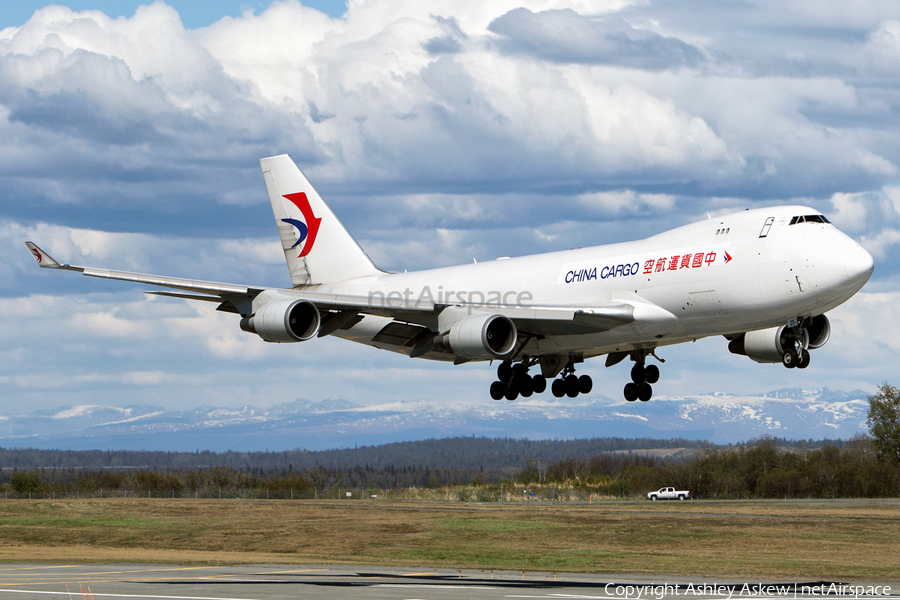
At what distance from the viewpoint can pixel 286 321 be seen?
47.1 m

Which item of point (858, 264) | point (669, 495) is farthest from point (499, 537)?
point (669, 495)

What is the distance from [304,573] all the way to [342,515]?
57.6 meters

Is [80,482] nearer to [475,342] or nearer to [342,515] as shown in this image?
[342,515]

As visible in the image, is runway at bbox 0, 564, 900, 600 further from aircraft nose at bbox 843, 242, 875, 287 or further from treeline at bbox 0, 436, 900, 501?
treeline at bbox 0, 436, 900, 501

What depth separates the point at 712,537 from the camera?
77.6m

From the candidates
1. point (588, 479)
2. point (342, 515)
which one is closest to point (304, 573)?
point (342, 515)

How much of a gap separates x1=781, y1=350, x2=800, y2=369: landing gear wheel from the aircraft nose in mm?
4097

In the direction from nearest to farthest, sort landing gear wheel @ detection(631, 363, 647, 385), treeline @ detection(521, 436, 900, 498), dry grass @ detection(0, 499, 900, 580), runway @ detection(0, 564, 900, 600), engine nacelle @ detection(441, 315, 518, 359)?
runway @ detection(0, 564, 900, 600) → engine nacelle @ detection(441, 315, 518, 359) → landing gear wheel @ detection(631, 363, 647, 385) → dry grass @ detection(0, 499, 900, 580) → treeline @ detection(521, 436, 900, 498)

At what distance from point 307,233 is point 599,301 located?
22.6 meters

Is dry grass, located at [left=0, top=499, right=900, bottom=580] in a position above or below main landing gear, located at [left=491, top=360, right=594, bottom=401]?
below

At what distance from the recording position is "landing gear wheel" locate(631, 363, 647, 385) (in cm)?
5309

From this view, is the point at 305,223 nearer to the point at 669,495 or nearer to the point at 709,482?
the point at 669,495

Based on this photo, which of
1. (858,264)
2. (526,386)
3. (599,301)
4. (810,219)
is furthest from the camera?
(526,386)

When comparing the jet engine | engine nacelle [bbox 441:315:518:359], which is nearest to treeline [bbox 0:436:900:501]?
the jet engine
